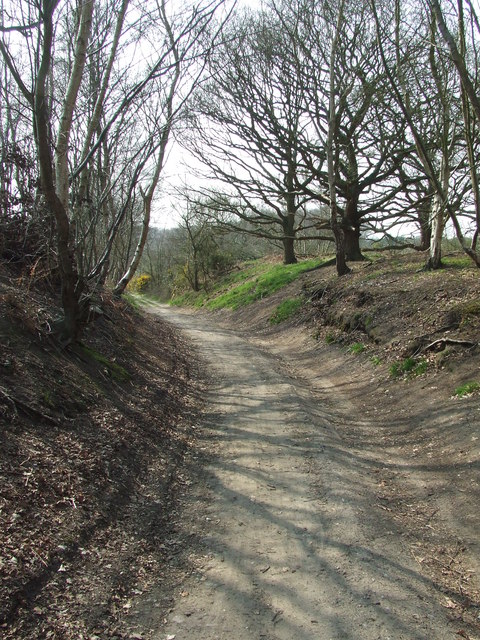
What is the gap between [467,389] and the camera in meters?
6.80

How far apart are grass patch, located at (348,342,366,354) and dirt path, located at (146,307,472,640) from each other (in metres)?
4.10

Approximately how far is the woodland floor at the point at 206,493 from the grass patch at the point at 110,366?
0.06 m

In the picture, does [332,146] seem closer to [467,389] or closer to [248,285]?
[467,389]

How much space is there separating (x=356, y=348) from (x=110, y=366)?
5.94 metres

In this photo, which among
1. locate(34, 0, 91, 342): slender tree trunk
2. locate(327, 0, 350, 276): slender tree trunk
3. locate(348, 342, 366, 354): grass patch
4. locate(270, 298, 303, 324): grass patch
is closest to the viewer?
locate(34, 0, 91, 342): slender tree trunk

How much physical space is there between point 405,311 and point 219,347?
5.63 m

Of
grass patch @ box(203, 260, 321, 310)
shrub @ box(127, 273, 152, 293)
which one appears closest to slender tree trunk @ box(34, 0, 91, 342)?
grass patch @ box(203, 260, 321, 310)

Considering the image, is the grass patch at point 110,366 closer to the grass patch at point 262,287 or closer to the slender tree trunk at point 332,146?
the slender tree trunk at point 332,146

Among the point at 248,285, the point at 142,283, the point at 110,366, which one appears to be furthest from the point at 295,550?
the point at 142,283

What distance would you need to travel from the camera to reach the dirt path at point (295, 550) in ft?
10.2

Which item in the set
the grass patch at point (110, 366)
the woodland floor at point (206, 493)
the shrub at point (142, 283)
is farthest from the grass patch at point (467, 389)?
the shrub at point (142, 283)

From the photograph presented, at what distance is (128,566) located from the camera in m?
3.64

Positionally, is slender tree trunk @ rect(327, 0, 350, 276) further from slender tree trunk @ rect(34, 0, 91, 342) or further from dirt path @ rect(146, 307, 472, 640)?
dirt path @ rect(146, 307, 472, 640)

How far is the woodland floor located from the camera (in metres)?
3.14
